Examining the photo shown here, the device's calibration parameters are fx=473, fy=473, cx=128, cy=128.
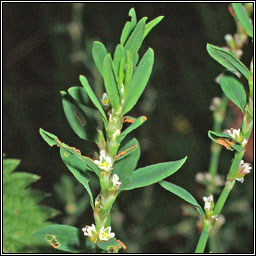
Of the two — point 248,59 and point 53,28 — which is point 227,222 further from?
point 53,28

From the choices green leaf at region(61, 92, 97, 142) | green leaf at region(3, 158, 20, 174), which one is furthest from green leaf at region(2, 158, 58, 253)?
green leaf at region(61, 92, 97, 142)

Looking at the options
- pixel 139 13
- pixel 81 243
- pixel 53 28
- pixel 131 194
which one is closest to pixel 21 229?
pixel 81 243

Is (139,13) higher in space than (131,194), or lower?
higher

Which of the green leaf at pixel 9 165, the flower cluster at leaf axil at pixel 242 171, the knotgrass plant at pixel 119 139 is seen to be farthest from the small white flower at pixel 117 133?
the green leaf at pixel 9 165

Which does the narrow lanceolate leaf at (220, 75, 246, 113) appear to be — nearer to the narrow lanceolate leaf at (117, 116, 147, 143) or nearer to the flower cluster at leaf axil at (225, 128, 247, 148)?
the flower cluster at leaf axil at (225, 128, 247, 148)

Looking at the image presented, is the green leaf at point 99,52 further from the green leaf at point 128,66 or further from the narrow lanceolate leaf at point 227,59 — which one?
the narrow lanceolate leaf at point 227,59

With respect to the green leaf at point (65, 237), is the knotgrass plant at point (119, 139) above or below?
above
